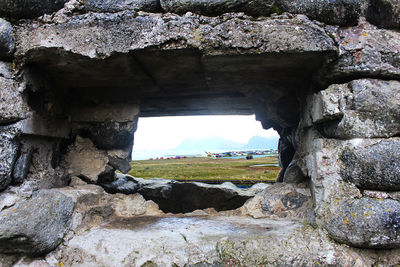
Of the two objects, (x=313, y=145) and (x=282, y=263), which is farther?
(x=313, y=145)

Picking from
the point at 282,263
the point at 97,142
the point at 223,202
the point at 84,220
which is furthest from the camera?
the point at 223,202

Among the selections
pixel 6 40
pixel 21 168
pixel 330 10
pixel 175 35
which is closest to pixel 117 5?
pixel 175 35

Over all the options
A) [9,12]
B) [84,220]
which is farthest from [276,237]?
[9,12]

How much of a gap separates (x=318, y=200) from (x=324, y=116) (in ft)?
1.82

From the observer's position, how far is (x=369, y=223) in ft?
4.48

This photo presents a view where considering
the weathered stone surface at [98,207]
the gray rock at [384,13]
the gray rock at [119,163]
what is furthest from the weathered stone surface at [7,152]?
the gray rock at [384,13]

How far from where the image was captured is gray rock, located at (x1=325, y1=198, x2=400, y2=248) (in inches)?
53.5

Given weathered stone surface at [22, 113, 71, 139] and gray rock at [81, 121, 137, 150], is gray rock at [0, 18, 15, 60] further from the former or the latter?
gray rock at [81, 121, 137, 150]

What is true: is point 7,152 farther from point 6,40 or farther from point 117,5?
point 117,5

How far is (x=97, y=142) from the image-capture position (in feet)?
7.96

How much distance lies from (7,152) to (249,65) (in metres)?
1.65

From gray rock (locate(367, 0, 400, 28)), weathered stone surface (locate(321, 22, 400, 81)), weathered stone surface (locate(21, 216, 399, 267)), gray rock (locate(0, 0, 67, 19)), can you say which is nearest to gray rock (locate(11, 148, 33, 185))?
weathered stone surface (locate(21, 216, 399, 267))

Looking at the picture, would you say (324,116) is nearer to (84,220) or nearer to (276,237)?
(276,237)

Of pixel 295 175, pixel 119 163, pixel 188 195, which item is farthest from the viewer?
pixel 188 195
